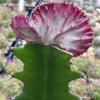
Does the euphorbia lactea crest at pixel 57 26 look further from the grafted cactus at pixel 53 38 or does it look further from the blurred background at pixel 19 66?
the blurred background at pixel 19 66

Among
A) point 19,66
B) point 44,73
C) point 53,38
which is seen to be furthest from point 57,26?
point 19,66

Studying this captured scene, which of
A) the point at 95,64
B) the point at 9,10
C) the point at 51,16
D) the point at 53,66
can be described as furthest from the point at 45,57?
the point at 9,10

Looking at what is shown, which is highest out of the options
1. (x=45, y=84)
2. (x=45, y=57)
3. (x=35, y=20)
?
(x=35, y=20)

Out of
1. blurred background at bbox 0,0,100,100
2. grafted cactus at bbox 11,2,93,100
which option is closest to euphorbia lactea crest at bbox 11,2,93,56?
grafted cactus at bbox 11,2,93,100

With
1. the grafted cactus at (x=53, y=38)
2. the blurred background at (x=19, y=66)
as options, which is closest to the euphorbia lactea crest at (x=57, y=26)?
the grafted cactus at (x=53, y=38)

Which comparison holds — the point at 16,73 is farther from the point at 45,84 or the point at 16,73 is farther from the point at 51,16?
the point at 51,16

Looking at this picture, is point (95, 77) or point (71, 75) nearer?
point (71, 75)

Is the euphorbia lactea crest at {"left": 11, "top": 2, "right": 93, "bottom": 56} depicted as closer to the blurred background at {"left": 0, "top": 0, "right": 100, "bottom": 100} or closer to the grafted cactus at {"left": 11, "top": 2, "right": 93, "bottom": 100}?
the grafted cactus at {"left": 11, "top": 2, "right": 93, "bottom": 100}

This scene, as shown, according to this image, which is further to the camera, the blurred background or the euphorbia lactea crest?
the blurred background
